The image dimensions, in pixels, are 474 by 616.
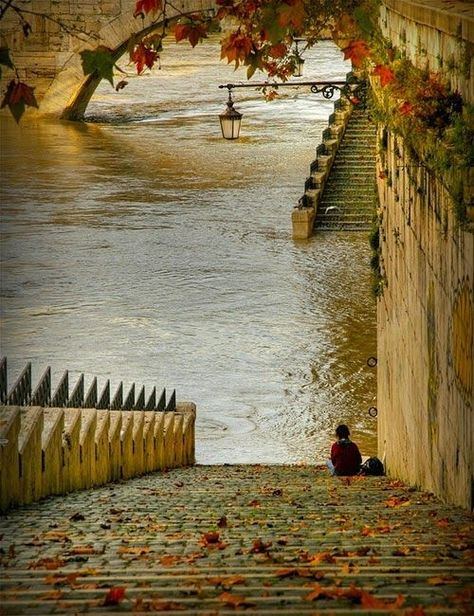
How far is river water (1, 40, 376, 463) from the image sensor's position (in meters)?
17.7

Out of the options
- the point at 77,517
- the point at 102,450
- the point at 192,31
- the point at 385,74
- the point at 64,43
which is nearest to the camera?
the point at 192,31

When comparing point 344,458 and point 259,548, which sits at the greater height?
point 259,548

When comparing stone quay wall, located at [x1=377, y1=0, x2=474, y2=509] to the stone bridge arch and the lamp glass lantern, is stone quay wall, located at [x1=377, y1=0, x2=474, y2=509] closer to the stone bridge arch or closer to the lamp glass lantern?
the lamp glass lantern

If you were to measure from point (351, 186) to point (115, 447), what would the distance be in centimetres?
1931

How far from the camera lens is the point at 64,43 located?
4266cm

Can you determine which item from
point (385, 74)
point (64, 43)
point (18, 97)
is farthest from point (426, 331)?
point (64, 43)

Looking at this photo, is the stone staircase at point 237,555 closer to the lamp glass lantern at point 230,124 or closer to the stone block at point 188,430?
the stone block at point 188,430

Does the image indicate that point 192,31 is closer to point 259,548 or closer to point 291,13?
point 291,13

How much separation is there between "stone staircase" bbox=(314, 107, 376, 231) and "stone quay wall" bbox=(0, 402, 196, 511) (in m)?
14.9

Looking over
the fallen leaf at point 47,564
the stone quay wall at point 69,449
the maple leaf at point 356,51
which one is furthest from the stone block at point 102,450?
the fallen leaf at point 47,564

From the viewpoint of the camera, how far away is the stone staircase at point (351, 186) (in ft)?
91.0

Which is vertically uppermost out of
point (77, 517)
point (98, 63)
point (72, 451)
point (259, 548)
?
point (98, 63)

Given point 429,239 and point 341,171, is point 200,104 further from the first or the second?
point 429,239

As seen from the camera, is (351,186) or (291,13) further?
(351,186)
